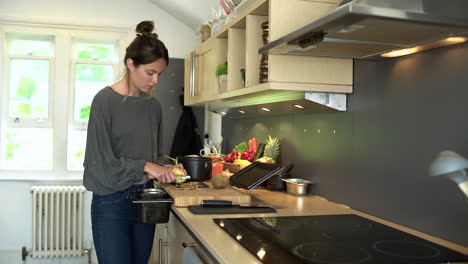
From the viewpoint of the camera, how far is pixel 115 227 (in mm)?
1999

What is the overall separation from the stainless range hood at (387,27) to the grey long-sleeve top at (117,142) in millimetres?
714

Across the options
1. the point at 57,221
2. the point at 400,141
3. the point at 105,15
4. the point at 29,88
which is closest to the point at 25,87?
the point at 29,88

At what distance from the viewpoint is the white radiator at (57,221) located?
4.32m

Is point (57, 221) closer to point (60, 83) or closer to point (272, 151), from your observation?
point (60, 83)

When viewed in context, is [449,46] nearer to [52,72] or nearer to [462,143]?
[462,143]

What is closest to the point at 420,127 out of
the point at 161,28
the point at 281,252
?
the point at 281,252

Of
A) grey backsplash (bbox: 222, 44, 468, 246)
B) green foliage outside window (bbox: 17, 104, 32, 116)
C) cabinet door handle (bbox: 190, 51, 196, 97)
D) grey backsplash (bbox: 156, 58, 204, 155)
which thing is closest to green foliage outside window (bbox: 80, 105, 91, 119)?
green foliage outside window (bbox: 17, 104, 32, 116)

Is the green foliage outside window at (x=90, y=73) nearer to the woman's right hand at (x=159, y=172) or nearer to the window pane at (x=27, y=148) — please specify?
the window pane at (x=27, y=148)

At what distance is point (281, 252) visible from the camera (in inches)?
52.2

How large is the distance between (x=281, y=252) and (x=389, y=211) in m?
0.68

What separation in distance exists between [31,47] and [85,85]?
→ 23.1 inches

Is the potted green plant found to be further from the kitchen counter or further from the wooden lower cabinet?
Answer: the wooden lower cabinet

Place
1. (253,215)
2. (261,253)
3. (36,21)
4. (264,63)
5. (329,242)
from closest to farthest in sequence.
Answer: (261,253)
(329,242)
(253,215)
(264,63)
(36,21)

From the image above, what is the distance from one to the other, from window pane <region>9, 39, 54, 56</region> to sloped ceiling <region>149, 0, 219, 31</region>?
1043 mm
